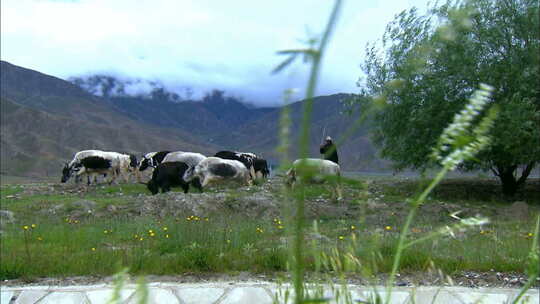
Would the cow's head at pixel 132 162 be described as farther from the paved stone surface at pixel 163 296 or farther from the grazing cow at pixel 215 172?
the paved stone surface at pixel 163 296

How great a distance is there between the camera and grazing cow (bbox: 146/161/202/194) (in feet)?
Result: 61.7

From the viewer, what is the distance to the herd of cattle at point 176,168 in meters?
19.0

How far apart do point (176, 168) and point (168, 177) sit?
0.44 m

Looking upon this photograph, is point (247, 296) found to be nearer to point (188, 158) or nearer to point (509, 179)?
point (188, 158)

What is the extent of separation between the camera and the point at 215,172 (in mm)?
19969

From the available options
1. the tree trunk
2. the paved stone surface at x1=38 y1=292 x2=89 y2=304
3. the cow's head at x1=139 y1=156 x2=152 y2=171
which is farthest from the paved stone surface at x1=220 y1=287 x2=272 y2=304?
the cow's head at x1=139 y1=156 x2=152 y2=171

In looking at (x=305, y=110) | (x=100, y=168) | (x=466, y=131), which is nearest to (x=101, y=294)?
(x=466, y=131)

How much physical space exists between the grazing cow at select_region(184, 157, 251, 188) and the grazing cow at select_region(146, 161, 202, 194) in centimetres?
25

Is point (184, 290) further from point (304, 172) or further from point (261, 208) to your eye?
point (261, 208)

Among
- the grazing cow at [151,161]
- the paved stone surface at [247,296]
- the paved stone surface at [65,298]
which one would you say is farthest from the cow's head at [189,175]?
the paved stone surface at [247,296]

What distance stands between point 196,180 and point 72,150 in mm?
174271

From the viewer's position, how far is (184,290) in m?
5.47

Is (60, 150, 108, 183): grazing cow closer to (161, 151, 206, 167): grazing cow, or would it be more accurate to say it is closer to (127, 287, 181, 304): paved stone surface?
(161, 151, 206, 167): grazing cow

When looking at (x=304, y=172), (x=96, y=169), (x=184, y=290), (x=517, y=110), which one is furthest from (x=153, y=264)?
(x=96, y=169)
